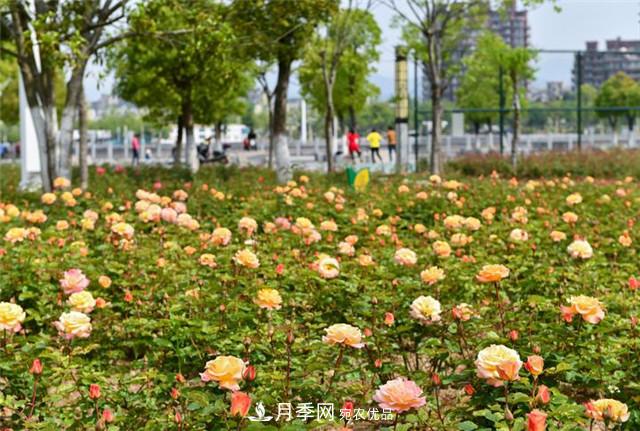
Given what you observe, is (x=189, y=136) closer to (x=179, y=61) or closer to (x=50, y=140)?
(x=179, y=61)

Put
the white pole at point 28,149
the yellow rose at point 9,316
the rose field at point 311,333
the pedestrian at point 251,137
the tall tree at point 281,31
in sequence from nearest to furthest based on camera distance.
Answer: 1. the rose field at point 311,333
2. the yellow rose at point 9,316
3. the tall tree at point 281,31
4. the white pole at point 28,149
5. the pedestrian at point 251,137

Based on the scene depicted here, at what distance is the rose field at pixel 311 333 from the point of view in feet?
8.06

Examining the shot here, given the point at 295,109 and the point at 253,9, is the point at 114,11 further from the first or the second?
the point at 295,109

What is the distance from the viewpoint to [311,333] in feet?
11.4

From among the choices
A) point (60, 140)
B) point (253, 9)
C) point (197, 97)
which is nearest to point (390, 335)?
point (60, 140)

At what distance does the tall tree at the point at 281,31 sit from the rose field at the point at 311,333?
8.08 meters

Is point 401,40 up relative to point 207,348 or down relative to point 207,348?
up

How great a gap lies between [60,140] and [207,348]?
347 inches

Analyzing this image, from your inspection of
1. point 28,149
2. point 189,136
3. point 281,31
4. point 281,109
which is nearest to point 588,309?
point 281,31

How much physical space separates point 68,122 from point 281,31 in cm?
490

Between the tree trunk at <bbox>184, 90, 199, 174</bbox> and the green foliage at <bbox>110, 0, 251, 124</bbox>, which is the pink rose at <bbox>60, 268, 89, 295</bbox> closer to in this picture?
the green foliage at <bbox>110, 0, 251, 124</bbox>

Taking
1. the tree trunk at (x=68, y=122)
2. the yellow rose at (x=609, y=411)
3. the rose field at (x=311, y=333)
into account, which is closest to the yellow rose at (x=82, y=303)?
the rose field at (x=311, y=333)

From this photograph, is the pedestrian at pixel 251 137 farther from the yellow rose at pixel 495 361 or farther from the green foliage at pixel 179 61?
the yellow rose at pixel 495 361

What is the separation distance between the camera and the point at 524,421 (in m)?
2.26
